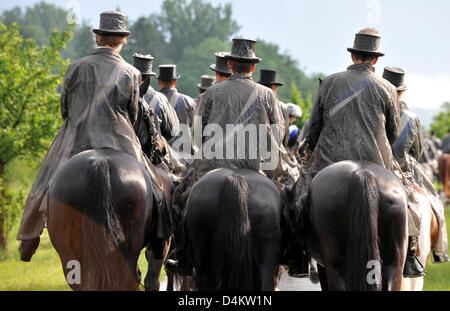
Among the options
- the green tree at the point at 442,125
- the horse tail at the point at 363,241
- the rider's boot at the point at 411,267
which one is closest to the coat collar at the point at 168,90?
the rider's boot at the point at 411,267

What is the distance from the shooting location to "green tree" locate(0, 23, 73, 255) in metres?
13.2

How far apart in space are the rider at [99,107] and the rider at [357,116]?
164cm

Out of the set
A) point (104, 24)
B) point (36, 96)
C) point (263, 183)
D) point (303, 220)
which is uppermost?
point (104, 24)

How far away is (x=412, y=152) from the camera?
978 cm

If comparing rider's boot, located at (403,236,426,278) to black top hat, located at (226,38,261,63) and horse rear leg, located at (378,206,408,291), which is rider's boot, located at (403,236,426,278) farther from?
Result: black top hat, located at (226,38,261,63)

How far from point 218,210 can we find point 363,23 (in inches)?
109

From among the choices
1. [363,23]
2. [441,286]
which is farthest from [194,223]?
[441,286]

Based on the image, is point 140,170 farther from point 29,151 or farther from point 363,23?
point 29,151

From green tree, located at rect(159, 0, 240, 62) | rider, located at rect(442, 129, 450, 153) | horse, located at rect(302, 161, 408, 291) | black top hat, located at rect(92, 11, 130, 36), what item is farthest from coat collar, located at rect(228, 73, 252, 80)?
green tree, located at rect(159, 0, 240, 62)

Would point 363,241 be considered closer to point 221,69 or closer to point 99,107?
point 99,107

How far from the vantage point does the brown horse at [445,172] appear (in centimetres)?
2748

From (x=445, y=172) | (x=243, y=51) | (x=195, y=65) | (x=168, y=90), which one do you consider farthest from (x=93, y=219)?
(x=195, y=65)

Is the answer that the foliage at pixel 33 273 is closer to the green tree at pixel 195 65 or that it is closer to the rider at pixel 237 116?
the rider at pixel 237 116

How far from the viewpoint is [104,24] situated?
23.5ft
